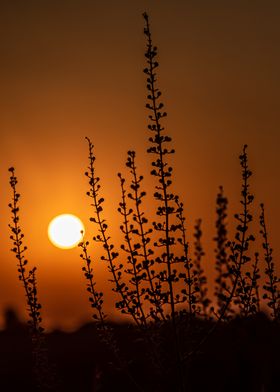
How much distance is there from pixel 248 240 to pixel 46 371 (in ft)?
16.0

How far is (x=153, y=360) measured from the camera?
13500 millimetres

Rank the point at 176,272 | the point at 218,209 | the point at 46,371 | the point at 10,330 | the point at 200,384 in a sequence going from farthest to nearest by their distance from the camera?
the point at 10,330 < the point at 200,384 < the point at 218,209 < the point at 46,371 < the point at 176,272

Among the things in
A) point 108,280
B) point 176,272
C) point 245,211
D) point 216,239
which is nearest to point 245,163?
point 245,211

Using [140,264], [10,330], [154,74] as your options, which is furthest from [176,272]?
[10,330]

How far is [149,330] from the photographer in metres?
13.6

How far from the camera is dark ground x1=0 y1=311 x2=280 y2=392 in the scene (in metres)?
13.6

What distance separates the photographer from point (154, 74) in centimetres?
1445

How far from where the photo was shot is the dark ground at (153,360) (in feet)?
44.7

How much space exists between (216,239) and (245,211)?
16.7 feet

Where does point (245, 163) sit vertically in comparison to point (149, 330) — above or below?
above

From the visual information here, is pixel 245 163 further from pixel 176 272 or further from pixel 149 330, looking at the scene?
pixel 149 330

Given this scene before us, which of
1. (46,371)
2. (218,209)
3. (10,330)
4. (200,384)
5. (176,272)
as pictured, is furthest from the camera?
(10,330)

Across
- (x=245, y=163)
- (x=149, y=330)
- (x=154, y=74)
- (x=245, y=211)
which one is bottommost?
(x=149, y=330)

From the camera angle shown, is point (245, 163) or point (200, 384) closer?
point (245, 163)
